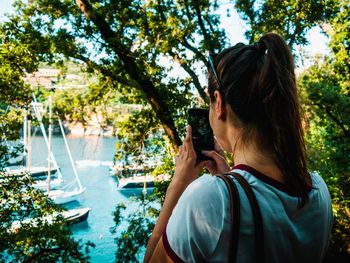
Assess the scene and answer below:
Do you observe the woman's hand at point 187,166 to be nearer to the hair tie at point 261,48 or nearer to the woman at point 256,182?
the woman at point 256,182

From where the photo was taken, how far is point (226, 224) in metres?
0.72

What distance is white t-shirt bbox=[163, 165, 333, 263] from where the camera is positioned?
2.38ft

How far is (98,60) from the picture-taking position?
640 cm

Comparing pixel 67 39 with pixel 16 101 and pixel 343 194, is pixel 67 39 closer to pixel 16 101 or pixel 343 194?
pixel 16 101

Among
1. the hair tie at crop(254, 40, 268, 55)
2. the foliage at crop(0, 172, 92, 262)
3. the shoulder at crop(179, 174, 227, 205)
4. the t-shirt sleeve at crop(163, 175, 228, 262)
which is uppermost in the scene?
the hair tie at crop(254, 40, 268, 55)

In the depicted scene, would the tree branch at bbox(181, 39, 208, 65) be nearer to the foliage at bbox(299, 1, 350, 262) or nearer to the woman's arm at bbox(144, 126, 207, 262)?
the foliage at bbox(299, 1, 350, 262)

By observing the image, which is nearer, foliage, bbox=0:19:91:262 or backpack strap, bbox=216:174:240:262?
backpack strap, bbox=216:174:240:262

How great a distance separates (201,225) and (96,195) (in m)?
31.8

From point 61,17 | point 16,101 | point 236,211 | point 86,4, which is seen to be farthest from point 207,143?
point 61,17

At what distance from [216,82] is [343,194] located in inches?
291

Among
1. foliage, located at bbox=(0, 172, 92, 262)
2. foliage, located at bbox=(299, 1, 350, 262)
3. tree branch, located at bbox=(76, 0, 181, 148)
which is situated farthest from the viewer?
foliage, located at bbox=(299, 1, 350, 262)

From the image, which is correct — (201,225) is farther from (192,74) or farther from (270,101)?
(192,74)

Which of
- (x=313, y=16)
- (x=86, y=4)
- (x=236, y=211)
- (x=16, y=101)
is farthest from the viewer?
(x=313, y=16)

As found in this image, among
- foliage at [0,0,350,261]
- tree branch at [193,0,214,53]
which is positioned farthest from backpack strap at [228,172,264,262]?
tree branch at [193,0,214,53]
